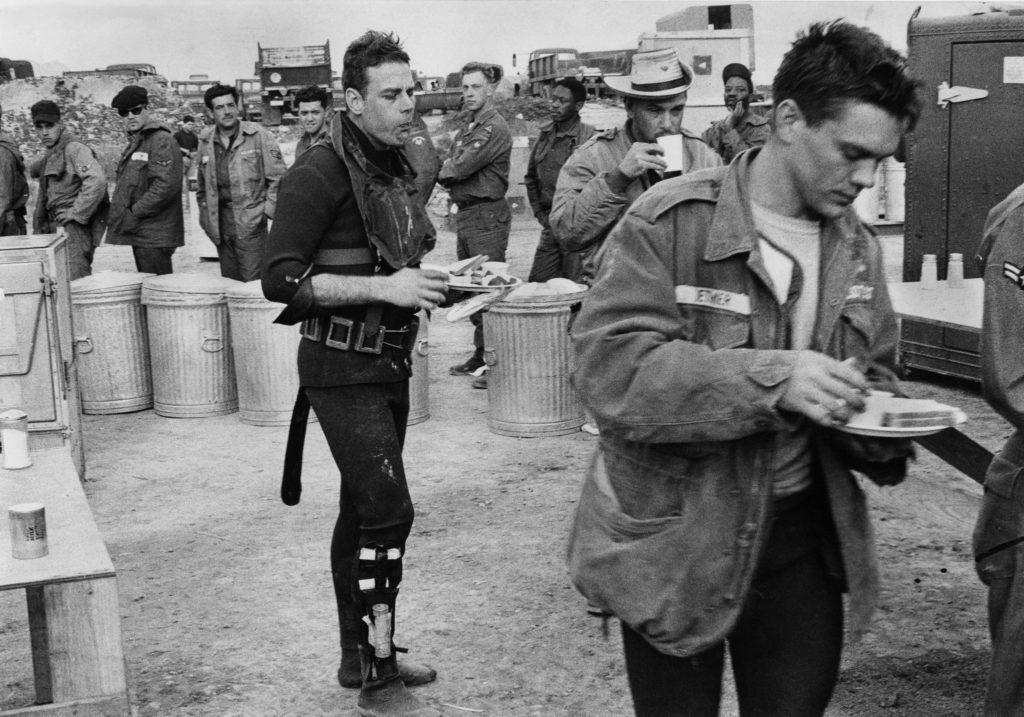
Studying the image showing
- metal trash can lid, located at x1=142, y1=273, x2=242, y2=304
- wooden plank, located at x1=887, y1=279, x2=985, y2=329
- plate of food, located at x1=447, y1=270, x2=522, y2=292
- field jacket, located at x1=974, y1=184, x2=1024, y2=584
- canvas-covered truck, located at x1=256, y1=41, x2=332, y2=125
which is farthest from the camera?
canvas-covered truck, located at x1=256, y1=41, x2=332, y2=125

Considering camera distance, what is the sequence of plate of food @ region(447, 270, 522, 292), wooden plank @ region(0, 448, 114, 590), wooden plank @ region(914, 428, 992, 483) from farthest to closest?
plate of food @ region(447, 270, 522, 292) → wooden plank @ region(0, 448, 114, 590) → wooden plank @ region(914, 428, 992, 483)

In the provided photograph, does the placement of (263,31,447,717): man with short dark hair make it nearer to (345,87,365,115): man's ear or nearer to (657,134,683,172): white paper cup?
(345,87,365,115): man's ear

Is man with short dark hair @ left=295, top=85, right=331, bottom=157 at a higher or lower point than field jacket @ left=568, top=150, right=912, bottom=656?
higher

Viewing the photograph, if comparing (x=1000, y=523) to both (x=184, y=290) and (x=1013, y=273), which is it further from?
(x=184, y=290)

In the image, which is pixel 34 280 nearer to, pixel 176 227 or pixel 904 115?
pixel 176 227

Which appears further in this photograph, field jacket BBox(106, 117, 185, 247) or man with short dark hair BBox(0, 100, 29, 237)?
man with short dark hair BBox(0, 100, 29, 237)

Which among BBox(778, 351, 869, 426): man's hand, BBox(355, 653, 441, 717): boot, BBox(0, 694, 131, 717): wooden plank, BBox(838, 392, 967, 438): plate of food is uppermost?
BBox(778, 351, 869, 426): man's hand

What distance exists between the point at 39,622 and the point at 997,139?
6.83 meters

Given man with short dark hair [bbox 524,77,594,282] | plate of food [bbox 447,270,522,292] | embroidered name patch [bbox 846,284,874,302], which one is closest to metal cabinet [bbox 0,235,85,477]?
plate of food [bbox 447,270,522,292]

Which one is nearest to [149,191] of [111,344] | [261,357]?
[111,344]

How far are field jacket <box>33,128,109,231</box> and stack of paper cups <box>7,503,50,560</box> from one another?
7171 millimetres

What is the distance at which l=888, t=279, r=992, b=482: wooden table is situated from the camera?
296 centimetres

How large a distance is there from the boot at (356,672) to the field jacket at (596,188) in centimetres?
210

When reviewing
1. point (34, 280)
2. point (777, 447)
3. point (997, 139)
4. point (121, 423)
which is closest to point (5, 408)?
point (34, 280)
